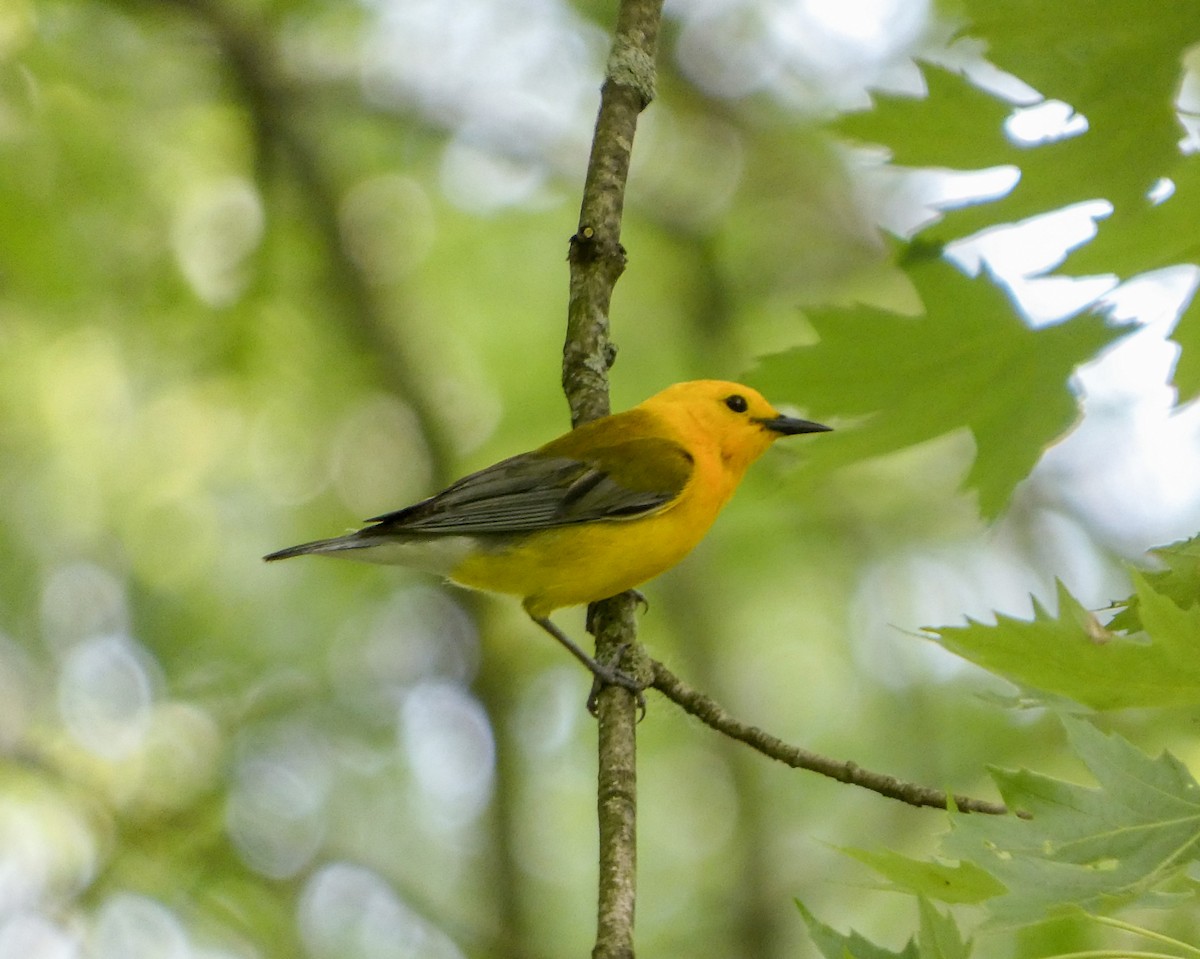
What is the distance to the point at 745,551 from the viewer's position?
29.3 ft

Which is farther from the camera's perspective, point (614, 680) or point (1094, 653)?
point (614, 680)

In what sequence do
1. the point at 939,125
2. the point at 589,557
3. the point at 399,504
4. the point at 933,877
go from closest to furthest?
the point at 933,877, the point at 939,125, the point at 589,557, the point at 399,504

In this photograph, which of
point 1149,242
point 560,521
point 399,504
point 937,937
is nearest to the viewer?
point 937,937

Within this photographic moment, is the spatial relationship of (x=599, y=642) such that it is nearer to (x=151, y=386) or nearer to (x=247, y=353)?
(x=247, y=353)

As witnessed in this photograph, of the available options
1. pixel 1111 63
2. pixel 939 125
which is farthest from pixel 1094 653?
pixel 939 125

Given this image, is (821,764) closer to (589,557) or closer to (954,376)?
(954,376)

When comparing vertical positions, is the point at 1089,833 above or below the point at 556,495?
below

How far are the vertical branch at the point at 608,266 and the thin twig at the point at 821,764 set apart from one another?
0.65 ft

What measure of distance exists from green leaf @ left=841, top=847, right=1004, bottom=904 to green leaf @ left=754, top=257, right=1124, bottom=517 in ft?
3.99

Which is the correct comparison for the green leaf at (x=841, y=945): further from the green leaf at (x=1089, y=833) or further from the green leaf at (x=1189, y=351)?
the green leaf at (x=1189, y=351)

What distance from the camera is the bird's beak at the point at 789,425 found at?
5.36 meters

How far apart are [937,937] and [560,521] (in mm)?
A: 2882

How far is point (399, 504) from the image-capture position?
7730mm

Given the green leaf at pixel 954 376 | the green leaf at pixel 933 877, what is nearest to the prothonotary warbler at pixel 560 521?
the green leaf at pixel 954 376
